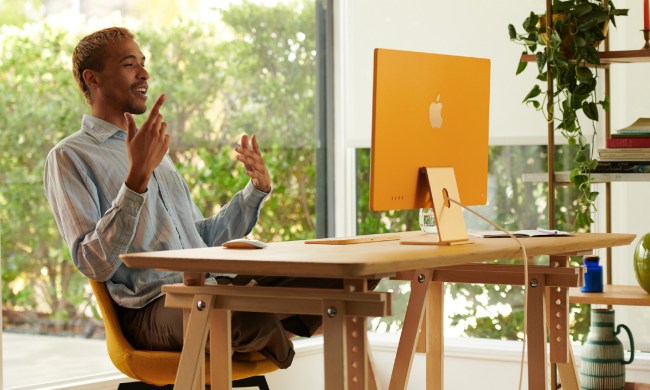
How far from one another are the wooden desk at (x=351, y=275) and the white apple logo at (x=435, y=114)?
0.32 metres

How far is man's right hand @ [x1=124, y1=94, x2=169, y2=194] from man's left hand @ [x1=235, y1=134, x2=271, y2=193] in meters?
0.40

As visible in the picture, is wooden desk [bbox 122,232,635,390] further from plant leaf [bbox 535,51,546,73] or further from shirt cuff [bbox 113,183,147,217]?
plant leaf [bbox 535,51,546,73]

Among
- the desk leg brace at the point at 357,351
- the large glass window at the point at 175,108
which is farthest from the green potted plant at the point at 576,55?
the desk leg brace at the point at 357,351

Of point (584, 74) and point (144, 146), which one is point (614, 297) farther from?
point (144, 146)

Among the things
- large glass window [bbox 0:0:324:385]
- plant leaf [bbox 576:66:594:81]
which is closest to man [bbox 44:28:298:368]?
large glass window [bbox 0:0:324:385]

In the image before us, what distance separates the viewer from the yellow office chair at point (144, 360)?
2656 millimetres

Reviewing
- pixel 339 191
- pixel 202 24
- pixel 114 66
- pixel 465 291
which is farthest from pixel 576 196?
pixel 114 66

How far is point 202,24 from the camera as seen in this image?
4113 mm

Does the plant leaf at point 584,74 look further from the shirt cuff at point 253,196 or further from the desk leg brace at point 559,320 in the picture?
the shirt cuff at point 253,196

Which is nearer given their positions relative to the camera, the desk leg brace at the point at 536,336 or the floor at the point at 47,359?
the desk leg brace at the point at 536,336

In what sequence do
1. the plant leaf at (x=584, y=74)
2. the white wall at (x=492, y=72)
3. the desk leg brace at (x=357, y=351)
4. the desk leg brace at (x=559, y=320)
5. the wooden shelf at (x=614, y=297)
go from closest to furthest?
the desk leg brace at (x=357, y=351) → the desk leg brace at (x=559, y=320) → the wooden shelf at (x=614, y=297) → the plant leaf at (x=584, y=74) → the white wall at (x=492, y=72)

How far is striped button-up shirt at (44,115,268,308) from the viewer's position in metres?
2.61

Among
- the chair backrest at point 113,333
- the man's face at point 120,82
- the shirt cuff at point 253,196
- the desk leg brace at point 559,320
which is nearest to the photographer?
the chair backrest at point 113,333

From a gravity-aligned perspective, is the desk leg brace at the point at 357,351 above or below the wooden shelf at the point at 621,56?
below
